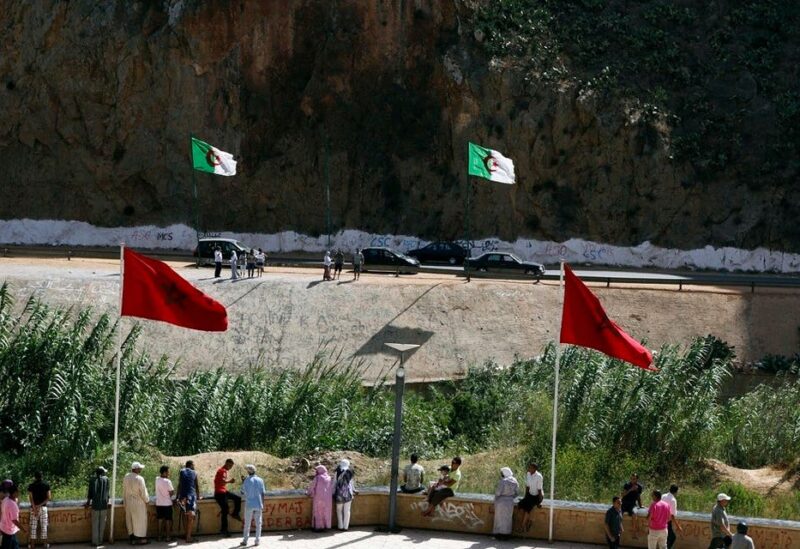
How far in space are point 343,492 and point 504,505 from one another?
282cm

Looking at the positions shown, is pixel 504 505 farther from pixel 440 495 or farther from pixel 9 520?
pixel 9 520

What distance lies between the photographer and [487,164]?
144 feet

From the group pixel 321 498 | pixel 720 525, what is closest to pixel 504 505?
pixel 321 498

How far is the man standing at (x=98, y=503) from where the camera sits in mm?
19656

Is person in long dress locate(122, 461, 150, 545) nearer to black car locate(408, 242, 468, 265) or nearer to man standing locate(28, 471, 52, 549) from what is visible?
man standing locate(28, 471, 52, 549)

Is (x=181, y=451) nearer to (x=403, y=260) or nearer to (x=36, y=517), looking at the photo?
(x=36, y=517)

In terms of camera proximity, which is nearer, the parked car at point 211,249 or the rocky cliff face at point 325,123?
the parked car at point 211,249

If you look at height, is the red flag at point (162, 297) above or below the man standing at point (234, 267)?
below

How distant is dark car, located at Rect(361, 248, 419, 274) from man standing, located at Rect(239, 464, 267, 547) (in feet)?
89.9

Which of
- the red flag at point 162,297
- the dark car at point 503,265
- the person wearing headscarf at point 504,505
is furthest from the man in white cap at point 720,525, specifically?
the dark car at point 503,265

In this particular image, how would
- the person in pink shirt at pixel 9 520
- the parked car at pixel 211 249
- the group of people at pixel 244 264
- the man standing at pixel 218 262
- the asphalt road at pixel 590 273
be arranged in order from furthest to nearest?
the parked car at pixel 211 249, the asphalt road at pixel 590 273, the man standing at pixel 218 262, the group of people at pixel 244 264, the person in pink shirt at pixel 9 520

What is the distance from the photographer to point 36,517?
19250mm

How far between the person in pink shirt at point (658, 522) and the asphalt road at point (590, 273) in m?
25.6

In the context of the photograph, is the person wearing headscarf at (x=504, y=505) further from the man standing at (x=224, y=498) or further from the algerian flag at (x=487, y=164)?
the algerian flag at (x=487, y=164)
